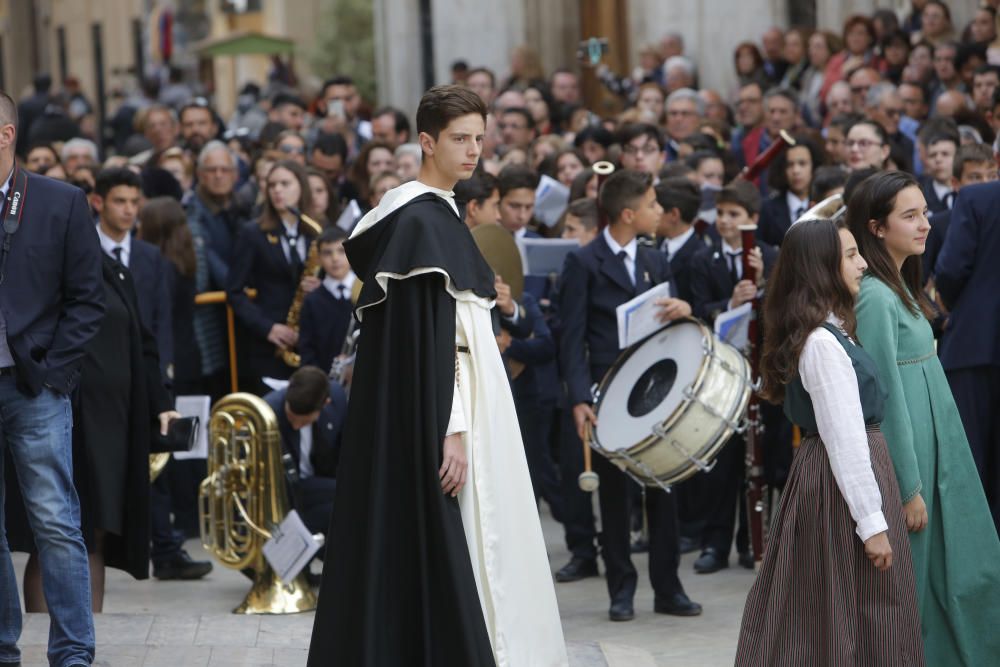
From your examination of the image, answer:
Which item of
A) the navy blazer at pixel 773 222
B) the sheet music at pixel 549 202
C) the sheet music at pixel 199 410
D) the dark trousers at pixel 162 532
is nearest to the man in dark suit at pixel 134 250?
the sheet music at pixel 199 410

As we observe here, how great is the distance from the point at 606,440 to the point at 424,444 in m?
2.50

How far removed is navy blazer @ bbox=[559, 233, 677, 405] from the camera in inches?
339

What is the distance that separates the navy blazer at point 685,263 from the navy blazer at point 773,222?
1.45 feet

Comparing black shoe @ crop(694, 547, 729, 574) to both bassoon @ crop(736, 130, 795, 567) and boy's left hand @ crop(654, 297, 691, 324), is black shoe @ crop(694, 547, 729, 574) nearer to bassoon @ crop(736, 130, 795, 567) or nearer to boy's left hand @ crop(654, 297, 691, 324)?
bassoon @ crop(736, 130, 795, 567)

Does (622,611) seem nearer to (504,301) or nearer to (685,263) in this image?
(504,301)

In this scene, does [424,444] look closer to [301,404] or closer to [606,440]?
[606,440]

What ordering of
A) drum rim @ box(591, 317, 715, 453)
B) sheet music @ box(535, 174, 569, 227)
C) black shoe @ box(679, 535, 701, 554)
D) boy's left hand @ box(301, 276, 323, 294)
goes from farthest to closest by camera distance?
sheet music @ box(535, 174, 569, 227)
boy's left hand @ box(301, 276, 323, 294)
black shoe @ box(679, 535, 701, 554)
drum rim @ box(591, 317, 715, 453)

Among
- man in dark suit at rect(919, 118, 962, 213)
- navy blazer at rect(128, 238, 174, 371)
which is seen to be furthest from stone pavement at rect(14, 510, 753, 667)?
man in dark suit at rect(919, 118, 962, 213)

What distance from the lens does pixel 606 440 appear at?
8.17m

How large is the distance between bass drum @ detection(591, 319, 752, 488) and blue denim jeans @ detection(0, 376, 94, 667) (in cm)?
264

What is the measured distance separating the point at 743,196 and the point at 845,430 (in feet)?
14.7

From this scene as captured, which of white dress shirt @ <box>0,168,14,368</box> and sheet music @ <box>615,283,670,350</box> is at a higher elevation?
white dress shirt @ <box>0,168,14,368</box>

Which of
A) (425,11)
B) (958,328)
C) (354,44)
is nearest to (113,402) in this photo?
(958,328)

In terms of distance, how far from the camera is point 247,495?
895cm
